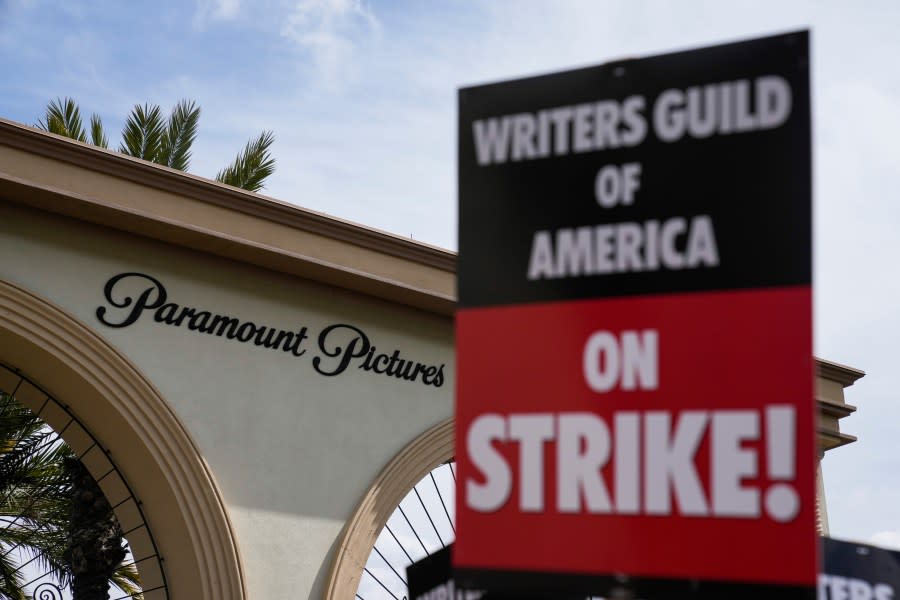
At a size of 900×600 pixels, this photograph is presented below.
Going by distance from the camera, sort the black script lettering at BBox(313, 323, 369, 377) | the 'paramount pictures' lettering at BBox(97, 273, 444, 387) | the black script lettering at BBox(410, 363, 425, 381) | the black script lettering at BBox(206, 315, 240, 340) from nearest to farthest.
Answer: the 'paramount pictures' lettering at BBox(97, 273, 444, 387)
the black script lettering at BBox(206, 315, 240, 340)
the black script lettering at BBox(313, 323, 369, 377)
the black script lettering at BBox(410, 363, 425, 381)

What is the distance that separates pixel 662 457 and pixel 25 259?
212 inches

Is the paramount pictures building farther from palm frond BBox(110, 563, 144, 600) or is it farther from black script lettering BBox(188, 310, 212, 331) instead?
palm frond BBox(110, 563, 144, 600)

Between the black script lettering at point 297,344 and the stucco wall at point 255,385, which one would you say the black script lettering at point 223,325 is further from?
the black script lettering at point 297,344

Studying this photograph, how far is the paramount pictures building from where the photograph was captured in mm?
6703

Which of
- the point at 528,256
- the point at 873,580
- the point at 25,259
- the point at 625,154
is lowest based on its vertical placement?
the point at 873,580

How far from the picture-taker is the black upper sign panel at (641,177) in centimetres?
228

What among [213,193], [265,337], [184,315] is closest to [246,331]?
[265,337]

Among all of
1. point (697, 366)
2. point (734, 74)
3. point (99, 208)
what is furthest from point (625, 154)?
point (99, 208)

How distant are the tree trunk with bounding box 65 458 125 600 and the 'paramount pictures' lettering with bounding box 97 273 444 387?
174 inches

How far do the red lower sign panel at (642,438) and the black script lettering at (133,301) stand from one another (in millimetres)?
4876

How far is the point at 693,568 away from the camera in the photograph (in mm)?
2164

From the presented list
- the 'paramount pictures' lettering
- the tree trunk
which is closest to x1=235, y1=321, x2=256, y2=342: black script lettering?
the 'paramount pictures' lettering

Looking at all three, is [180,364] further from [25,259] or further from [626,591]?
[626,591]

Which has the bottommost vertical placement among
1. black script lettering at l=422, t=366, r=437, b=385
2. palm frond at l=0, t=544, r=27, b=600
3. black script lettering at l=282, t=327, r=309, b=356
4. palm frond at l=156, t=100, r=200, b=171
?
palm frond at l=0, t=544, r=27, b=600
